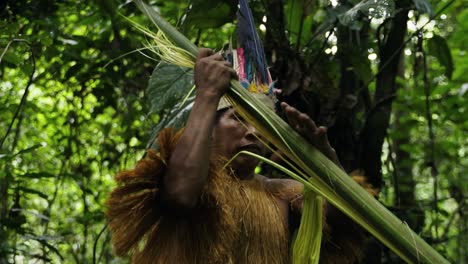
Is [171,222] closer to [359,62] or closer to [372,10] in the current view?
[372,10]

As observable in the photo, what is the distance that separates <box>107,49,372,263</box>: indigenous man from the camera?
1.38 m

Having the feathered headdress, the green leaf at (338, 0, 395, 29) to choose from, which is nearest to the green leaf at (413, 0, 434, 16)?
the green leaf at (338, 0, 395, 29)

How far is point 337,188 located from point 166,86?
0.93 meters

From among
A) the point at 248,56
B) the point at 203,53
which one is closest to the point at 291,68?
the point at 248,56

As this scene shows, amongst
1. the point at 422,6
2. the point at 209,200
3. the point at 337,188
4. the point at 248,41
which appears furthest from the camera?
the point at 422,6

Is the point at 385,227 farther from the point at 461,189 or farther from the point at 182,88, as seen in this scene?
the point at 461,189

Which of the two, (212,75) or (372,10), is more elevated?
(372,10)

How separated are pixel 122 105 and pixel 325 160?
208 cm

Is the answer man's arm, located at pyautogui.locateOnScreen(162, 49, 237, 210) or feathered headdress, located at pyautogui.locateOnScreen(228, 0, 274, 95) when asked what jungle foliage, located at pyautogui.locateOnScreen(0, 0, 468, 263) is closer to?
feathered headdress, located at pyautogui.locateOnScreen(228, 0, 274, 95)

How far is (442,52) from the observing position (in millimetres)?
2348

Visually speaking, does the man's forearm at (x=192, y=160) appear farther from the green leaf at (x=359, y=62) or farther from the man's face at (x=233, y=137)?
the green leaf at (x=359, y=62)

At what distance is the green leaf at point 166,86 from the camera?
82.0 inches

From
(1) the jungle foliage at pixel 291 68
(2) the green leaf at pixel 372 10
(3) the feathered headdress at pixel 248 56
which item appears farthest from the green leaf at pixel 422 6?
(3) the feathered headdress at pixel 248 56

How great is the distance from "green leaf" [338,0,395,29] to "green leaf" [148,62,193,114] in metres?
0.58
